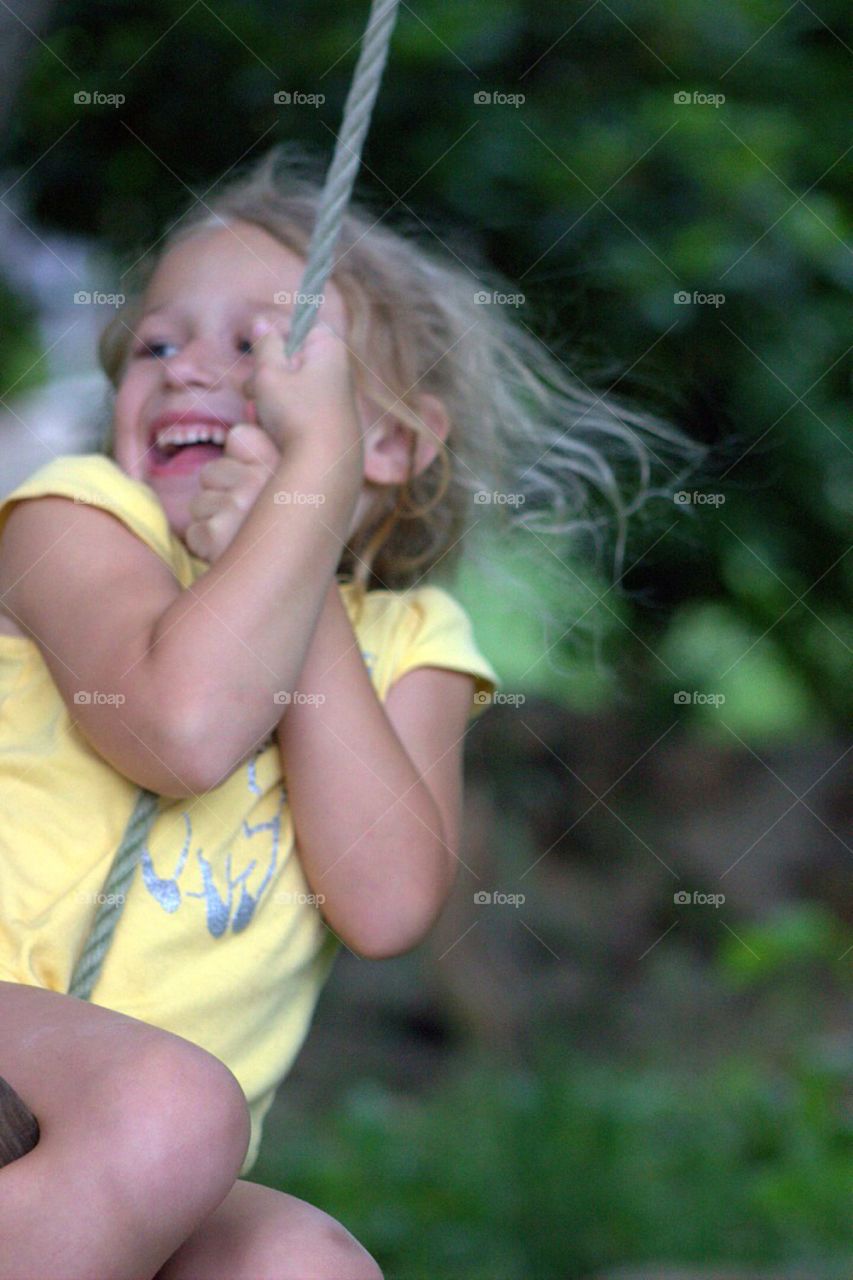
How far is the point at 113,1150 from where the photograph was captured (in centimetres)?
59

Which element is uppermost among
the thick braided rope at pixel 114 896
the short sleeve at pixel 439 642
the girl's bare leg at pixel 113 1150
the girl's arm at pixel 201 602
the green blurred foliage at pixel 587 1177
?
the girl's arm at pixel 201 602

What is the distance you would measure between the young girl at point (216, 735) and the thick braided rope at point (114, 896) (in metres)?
0.02

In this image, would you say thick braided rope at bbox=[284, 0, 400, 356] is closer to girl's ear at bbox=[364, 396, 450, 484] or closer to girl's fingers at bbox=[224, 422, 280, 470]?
girl's fingers at bbox=[224, 422, 280, 470]

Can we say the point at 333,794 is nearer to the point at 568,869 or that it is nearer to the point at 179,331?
the point at 179,331

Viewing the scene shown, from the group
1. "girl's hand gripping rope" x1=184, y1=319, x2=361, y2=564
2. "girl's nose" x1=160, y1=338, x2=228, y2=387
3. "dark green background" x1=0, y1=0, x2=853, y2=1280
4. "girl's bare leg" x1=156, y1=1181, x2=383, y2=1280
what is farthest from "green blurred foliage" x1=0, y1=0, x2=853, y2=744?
"girl's bare leg" x1=156, y1=1181, x2=383, y2=1280

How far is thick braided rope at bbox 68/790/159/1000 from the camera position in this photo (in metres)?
0.79

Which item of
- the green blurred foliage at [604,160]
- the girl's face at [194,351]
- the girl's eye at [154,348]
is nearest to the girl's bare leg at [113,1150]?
the girl's face at [194,351]

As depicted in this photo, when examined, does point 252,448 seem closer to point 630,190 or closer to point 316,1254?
point 316,1254

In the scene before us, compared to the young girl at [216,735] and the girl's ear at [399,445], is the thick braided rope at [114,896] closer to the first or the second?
the young girl at [216,735]

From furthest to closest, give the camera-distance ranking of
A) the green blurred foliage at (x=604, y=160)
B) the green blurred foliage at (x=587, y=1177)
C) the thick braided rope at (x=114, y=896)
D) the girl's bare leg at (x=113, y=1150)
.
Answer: the green blurred foliage at (x=587, y=1177)
the green blurred foliage at (x=604, y=160)
the thick braided rope at (x=114, y=896)
the girl's bare leg at (x=113, y=1150)

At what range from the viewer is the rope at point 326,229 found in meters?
0.81

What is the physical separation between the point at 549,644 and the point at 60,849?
62 centimetres

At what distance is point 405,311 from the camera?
3.88 feet

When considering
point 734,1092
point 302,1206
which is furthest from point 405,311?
point 734,1092
